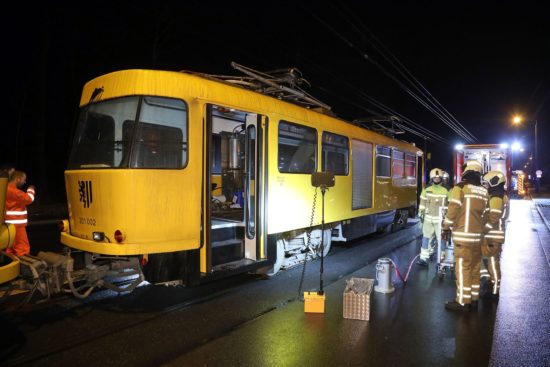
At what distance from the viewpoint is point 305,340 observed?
4629 millimetres

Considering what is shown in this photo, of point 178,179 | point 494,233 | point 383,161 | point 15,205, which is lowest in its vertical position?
point 494,233

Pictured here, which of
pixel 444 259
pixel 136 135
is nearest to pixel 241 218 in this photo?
pixel 136 135

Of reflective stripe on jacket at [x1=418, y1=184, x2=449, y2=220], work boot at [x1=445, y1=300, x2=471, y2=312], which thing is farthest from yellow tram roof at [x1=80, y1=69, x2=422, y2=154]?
work boot at [x1=445, y1=300, x2=471, y2=312]

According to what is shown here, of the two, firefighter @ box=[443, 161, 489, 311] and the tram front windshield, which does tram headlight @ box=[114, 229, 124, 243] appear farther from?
firefighter @ box=[443, 161, 489, 311]

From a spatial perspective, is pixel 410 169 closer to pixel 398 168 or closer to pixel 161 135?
pixel 398 168

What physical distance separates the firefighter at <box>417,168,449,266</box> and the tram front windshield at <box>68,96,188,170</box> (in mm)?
5132

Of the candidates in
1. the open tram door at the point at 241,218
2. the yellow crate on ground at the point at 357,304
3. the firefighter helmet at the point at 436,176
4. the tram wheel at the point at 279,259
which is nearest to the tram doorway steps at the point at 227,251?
the open tram door at the point at 241,218

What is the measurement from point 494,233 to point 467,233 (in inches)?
28.1

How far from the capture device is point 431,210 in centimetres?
833

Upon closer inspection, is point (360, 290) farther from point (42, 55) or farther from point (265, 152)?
point (42, 55)

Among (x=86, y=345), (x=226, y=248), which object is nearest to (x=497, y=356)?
(x=226, y=248)

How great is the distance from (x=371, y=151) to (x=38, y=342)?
8199 millimetres

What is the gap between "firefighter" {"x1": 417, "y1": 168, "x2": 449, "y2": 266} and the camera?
827 centimetres

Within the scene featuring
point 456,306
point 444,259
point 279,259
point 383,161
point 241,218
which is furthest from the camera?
point 383,161
